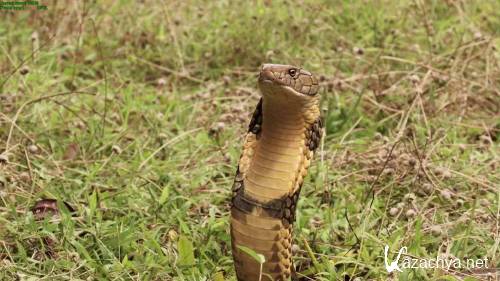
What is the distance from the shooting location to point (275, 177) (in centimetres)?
279

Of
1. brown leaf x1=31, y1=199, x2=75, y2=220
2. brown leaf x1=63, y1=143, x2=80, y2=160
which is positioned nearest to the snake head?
brown leaf x1=31, y1=199, x2=75, y2=220

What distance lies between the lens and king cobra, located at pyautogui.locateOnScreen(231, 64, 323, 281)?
2.77 metres

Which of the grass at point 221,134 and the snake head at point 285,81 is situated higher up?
the snake head at point 285,81

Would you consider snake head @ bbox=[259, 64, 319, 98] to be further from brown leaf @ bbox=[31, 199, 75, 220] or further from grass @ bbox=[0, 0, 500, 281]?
brown leaf @ bbox=[31, 199, 75, 220]

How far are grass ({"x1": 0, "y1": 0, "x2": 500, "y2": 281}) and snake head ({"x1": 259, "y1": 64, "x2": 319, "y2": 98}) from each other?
788mm

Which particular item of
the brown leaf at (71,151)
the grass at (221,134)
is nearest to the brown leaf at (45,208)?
the grass at (221,134)

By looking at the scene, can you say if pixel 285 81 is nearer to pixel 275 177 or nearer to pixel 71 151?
pixel 275 177

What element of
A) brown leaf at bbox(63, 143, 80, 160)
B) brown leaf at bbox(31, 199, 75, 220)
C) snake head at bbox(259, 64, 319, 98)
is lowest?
brown leaf at bbox(31, 199, 75, 220)

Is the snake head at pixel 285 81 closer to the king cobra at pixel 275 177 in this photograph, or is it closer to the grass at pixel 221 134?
the king cobra at pixel 275 177

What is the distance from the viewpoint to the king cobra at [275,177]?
277 cm

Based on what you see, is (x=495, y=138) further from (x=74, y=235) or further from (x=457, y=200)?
(x=74, y=235)

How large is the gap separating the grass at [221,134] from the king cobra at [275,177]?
0.38m

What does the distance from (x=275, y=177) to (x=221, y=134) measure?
173cm

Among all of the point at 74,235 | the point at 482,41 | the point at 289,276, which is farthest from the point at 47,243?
the point at 482,41
